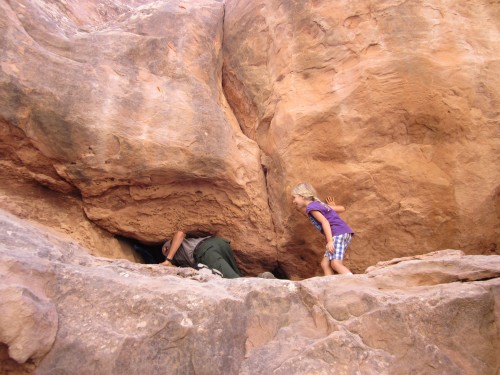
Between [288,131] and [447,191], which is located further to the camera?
[288,131]

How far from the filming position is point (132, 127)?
4.53m

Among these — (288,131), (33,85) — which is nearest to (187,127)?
(288,131)

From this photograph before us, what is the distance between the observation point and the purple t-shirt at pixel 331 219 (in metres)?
4.44

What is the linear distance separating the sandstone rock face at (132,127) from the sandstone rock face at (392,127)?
68 centimetres

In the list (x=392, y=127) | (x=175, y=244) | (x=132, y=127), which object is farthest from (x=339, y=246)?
(x=132, y=127)

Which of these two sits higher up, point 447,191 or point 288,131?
point 288,131

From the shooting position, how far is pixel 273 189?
5.20m

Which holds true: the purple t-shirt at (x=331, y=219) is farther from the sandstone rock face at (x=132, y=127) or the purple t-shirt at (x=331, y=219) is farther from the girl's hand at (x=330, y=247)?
the sandstone rock face at (x=132, y=127)

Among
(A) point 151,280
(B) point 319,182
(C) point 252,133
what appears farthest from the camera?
(C) point 252,133

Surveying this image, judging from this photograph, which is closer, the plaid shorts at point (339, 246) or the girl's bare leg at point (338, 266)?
the girl's bare leg at point (338, 266)

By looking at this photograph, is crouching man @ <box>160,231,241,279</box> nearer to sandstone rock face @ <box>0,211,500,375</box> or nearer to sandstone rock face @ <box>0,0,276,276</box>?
sandstone rock face @ <box>0,0,276,276</box>

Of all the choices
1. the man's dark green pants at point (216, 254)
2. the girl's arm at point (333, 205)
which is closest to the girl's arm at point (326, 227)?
the girl's arm at point (333, 205)

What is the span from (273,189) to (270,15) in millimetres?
2454

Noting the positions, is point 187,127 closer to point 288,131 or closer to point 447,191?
point 288,131
